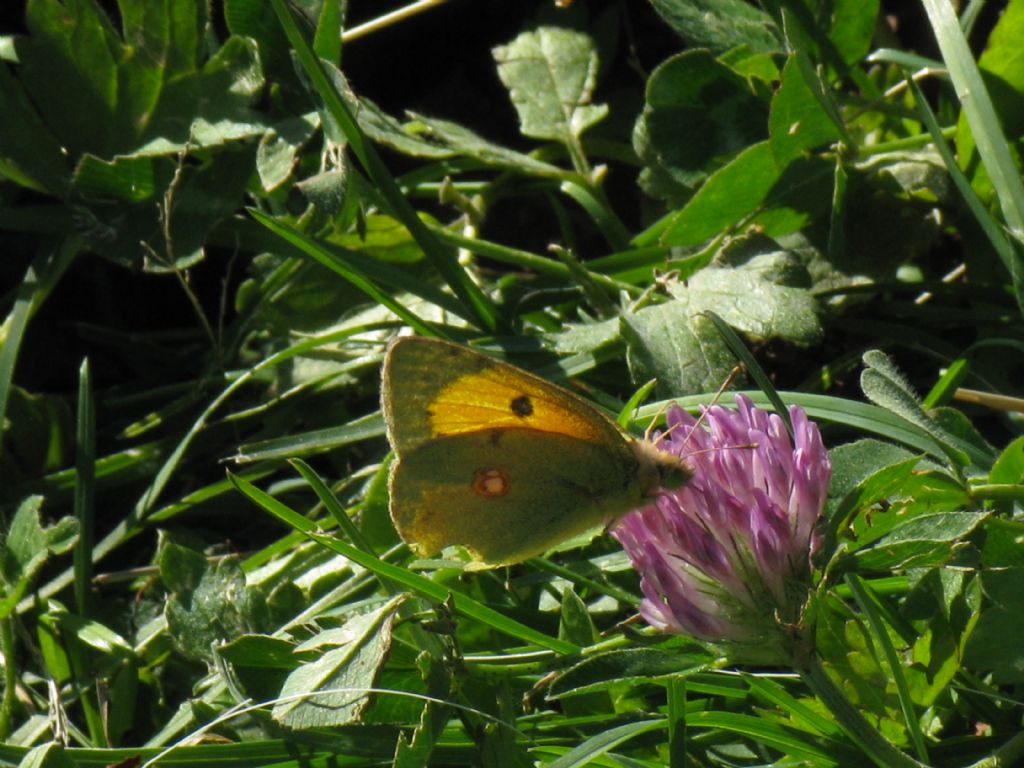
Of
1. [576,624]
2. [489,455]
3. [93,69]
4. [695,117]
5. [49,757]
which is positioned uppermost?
[93,69]

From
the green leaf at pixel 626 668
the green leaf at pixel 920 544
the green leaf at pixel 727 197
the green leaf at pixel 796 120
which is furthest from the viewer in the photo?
the green leaf at pixel 727 197

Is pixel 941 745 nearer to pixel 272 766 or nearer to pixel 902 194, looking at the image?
pixel 272 766

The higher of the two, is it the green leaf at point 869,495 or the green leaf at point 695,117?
the green leaf at point 695,117

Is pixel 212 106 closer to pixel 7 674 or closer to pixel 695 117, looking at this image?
pixel 695 117

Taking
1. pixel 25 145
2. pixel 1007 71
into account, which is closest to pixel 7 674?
pixel 25 145

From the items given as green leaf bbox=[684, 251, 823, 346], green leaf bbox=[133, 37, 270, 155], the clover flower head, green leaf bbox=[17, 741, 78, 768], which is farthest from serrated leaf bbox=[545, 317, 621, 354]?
green leaf bbox=[17, 741, 78, 768]

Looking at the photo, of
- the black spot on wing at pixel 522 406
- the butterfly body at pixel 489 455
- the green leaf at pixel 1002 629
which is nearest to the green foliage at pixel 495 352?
the green leaf at pixel 1002 629

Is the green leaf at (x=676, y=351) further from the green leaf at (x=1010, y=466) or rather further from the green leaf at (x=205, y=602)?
the green leaf at (x=205, y=602)

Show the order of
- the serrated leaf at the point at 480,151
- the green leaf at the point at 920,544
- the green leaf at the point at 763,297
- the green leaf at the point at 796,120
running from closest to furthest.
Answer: the green leaf at the point at 920,544 < the green leaf at the point at 763,297 < the green leaf at the point at 796,120 < the serrated leaf at the point at 480,151
